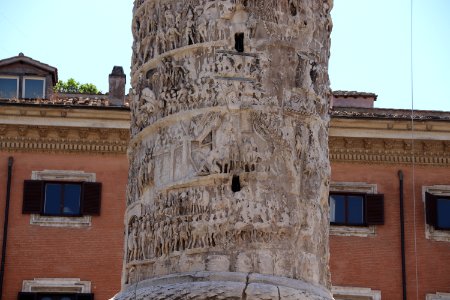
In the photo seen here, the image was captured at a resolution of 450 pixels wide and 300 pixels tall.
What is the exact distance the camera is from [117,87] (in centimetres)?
2173

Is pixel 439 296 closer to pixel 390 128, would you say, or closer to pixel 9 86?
pixel 390 128

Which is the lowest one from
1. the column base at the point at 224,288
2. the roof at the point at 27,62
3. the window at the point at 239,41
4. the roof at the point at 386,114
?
the column base at the point at 224,288

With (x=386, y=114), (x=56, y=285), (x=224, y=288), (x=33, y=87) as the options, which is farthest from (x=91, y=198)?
(x=224, y=288)

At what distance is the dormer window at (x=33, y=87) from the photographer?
22922 mm

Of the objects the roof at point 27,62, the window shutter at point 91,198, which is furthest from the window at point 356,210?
the roof at point 27,62

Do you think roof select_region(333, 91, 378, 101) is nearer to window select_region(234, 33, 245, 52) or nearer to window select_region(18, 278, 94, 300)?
window select_region(18, 278, 94, 300)

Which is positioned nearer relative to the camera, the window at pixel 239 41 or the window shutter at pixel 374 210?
the window at pixel 239 41

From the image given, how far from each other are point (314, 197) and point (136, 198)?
1.33 m

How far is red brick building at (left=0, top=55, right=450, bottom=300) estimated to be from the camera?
779 inches

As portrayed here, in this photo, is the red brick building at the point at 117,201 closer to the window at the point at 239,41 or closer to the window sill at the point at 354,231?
the window sill at the point at 354,231

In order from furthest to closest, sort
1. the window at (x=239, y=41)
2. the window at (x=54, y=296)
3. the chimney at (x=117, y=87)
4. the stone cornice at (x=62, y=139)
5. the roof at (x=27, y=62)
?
1. the roof at (x=27, y=62)
2. the chimney at (x=117, y=87)
3. the stone cornice at (x=62, y=139)
4. the window at (x=54, y=296)
5. the window at (x=239, y=41)

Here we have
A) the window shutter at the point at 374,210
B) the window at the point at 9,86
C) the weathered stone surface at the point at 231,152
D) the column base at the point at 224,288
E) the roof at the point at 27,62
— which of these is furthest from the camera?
the roof at the point at 27,62

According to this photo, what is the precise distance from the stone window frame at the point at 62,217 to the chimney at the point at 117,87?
5.11 feet

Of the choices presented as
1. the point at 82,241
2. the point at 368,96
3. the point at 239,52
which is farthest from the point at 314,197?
the point at 368,96
